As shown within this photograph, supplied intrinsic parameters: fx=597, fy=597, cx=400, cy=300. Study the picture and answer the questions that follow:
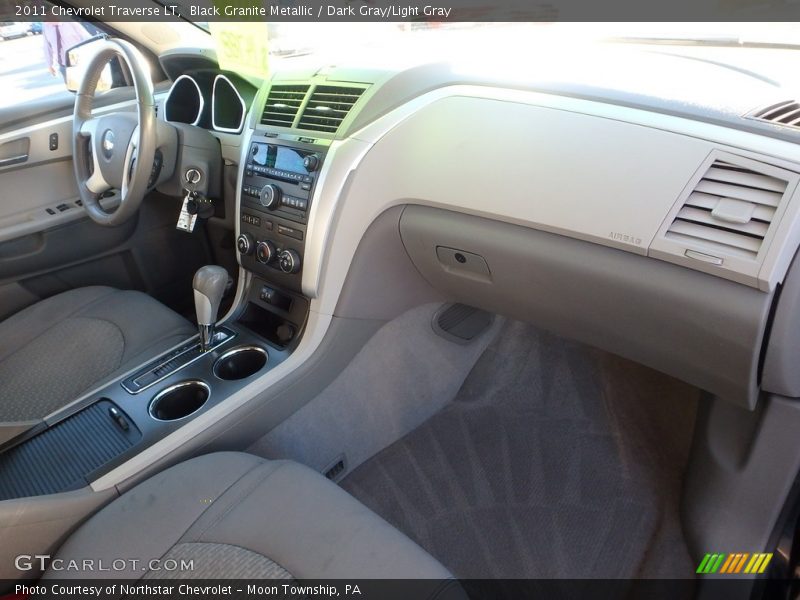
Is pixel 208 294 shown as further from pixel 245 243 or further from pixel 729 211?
pixel 729 211

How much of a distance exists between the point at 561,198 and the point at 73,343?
1.27m

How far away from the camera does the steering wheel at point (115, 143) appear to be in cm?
148

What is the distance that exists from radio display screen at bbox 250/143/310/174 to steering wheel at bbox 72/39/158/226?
0.26 metres

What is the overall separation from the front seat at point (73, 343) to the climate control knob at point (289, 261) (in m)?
0.38

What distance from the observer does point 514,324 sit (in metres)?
1.81

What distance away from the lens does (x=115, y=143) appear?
168cm

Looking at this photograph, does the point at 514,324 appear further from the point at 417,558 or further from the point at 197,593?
the point at 197,593

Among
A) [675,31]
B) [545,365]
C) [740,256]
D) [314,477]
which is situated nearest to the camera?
[740,256]

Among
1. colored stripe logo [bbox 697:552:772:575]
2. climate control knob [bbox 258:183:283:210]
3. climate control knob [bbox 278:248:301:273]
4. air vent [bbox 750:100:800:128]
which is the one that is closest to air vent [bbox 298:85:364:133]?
climate control knob [bbox 258:183:283:210]

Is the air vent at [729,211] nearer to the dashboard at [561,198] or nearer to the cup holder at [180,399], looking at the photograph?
the dashboard at [561,198]

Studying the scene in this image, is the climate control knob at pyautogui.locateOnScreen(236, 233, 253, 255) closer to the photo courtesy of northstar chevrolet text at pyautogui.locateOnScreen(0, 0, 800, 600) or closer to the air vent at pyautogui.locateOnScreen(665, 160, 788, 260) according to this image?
the photo courtesy of northstar chevrolet text at pyautogui.locateOnScreen(0, 0, 800, 600)

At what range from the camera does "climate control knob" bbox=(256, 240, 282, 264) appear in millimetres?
1455

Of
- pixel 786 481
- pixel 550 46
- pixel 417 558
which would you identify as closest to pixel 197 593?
pixel 417 558

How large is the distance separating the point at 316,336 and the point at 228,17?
778mm
